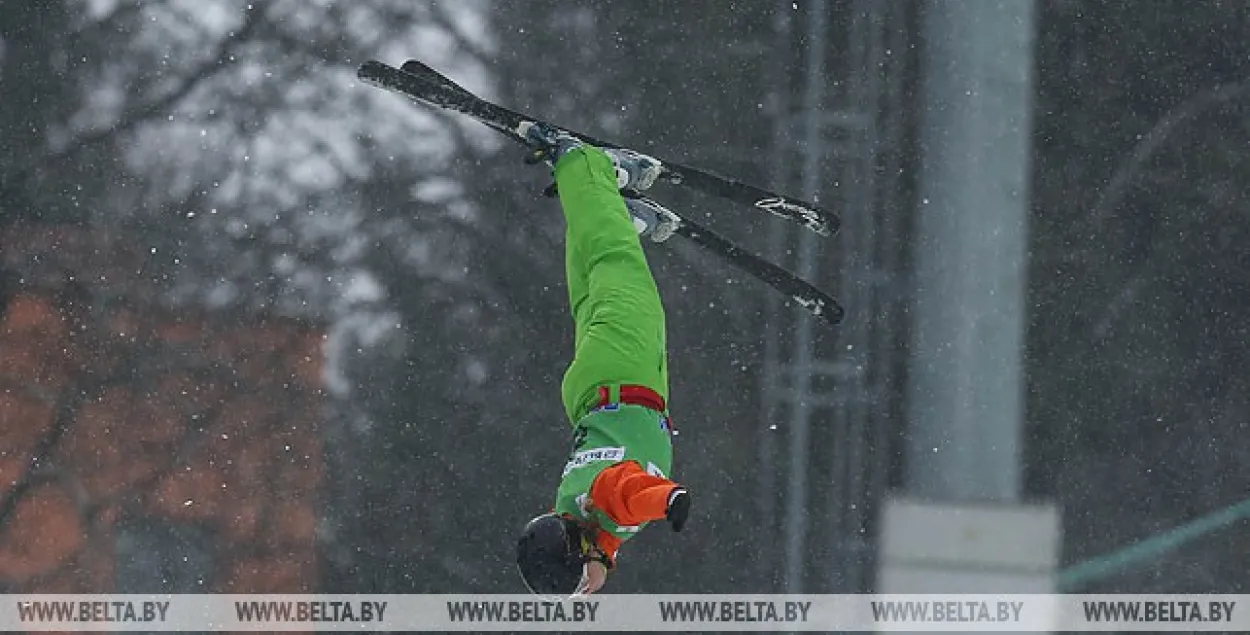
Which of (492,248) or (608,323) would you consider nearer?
(608,323)

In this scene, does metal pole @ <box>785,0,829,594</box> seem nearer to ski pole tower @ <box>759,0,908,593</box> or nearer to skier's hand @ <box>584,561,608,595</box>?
ski pole tower @ <box>759,0,908,593</box>

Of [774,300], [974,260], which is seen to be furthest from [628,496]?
[774,300]

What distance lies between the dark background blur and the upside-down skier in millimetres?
3487

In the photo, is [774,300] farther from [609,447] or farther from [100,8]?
[609,447]

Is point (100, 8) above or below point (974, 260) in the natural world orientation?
above

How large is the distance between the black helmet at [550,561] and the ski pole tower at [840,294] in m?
3.61

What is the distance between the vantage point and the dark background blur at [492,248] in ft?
26.1

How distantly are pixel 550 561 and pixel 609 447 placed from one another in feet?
1.50

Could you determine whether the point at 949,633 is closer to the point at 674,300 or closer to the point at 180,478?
the point at 674,300

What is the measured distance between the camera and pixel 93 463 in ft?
25.7

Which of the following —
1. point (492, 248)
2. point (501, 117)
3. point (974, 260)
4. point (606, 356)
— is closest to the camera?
point (606, 356)

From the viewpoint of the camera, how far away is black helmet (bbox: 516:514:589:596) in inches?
148

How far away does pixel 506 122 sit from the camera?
448 cm

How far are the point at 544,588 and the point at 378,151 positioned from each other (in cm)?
471
